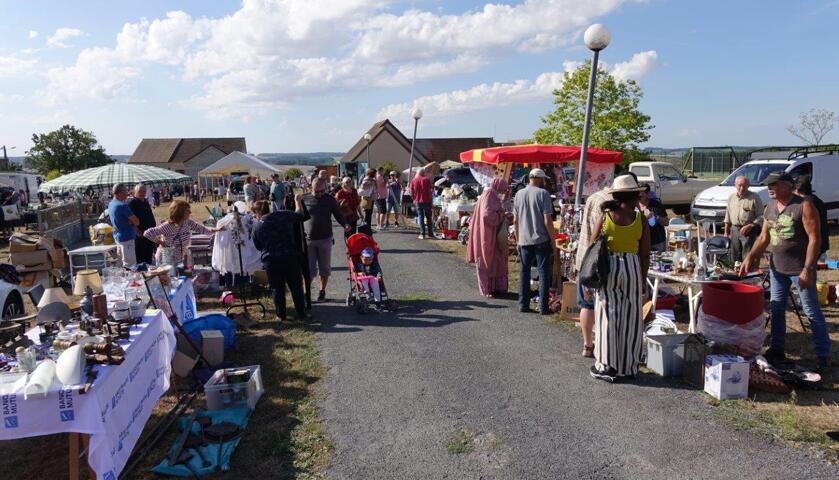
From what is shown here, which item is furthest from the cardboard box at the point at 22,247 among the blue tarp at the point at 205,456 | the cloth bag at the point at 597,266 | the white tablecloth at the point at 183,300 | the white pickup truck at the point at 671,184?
the white pickup truck at the point at 671,184

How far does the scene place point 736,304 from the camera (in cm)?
510

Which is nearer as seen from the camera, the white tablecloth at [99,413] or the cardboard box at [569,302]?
the white tablecloth at [99,413]

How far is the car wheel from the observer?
666 cm

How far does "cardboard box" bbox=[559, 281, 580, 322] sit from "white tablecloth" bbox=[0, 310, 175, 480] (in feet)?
15.4

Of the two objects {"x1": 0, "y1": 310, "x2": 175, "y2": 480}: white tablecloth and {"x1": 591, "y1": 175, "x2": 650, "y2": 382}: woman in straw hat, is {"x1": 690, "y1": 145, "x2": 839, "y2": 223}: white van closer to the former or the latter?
{"x1": 591, "y1": 175, "x2": 650, "y2": 382}: woman in straw hat

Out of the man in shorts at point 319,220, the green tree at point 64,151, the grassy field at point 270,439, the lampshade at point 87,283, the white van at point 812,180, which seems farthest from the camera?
the green tree at point 64,151

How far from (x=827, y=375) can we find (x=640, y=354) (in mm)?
1600

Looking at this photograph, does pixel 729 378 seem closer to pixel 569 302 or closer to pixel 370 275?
pixel 569 302

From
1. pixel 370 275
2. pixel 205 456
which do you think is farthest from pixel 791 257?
pixel 205 456

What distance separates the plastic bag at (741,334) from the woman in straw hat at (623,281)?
771 mm

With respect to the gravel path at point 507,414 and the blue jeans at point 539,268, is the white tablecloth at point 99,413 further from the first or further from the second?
the blue jeans at point 539,268

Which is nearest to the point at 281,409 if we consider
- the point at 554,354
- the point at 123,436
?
the point at 123,436

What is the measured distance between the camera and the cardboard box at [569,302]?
697 cm

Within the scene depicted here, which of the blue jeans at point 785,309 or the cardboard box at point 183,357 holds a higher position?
the blue jeans at point 785,309
